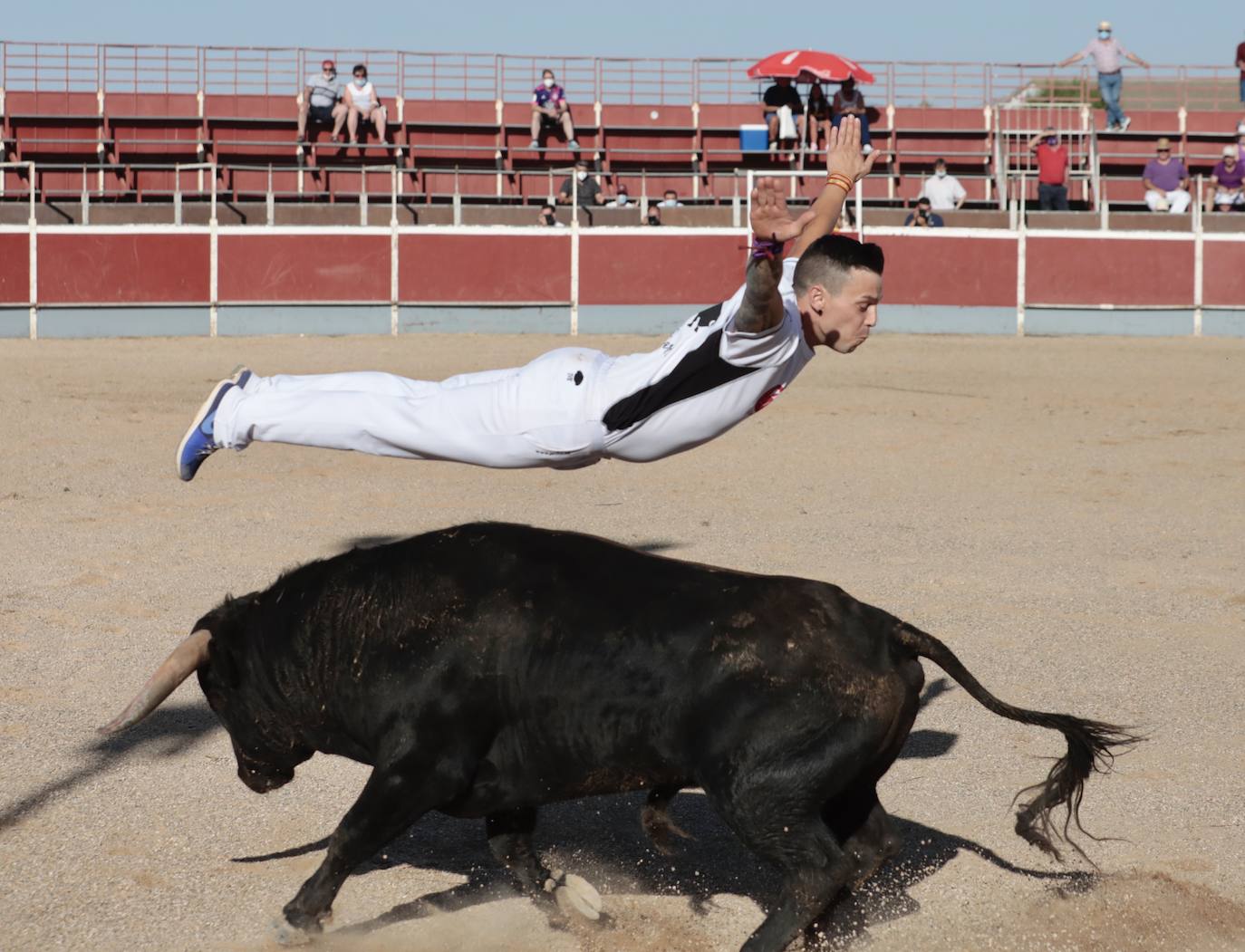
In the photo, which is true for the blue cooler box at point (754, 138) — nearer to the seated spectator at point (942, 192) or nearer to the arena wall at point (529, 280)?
the seated spectator at point (942, 192)

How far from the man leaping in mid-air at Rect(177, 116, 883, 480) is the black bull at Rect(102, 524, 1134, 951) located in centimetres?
44

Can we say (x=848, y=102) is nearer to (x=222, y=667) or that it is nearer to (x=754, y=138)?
(x=754, y=138)

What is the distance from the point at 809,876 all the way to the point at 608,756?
49 cm

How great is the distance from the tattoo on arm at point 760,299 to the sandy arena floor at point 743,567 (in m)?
1.38

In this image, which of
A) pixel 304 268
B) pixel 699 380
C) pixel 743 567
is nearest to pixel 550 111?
pixel 304 268

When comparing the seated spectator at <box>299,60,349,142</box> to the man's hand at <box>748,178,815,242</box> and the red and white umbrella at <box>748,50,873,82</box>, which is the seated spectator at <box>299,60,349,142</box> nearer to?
the red and white umbrella at <box>748,50,873,82</box>

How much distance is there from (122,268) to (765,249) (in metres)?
16.4

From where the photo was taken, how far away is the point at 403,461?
10.7 m

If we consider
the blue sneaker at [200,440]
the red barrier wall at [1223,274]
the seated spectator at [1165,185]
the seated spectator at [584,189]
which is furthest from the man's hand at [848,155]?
the seated spectator at [1165,185]

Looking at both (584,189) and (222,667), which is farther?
(584,189)

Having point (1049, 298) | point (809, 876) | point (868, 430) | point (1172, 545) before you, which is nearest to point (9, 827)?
point (809, 876)

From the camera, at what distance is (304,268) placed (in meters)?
19.0

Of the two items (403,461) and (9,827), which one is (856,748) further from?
(403,461)

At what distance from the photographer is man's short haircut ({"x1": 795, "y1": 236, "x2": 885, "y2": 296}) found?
3.78 m
